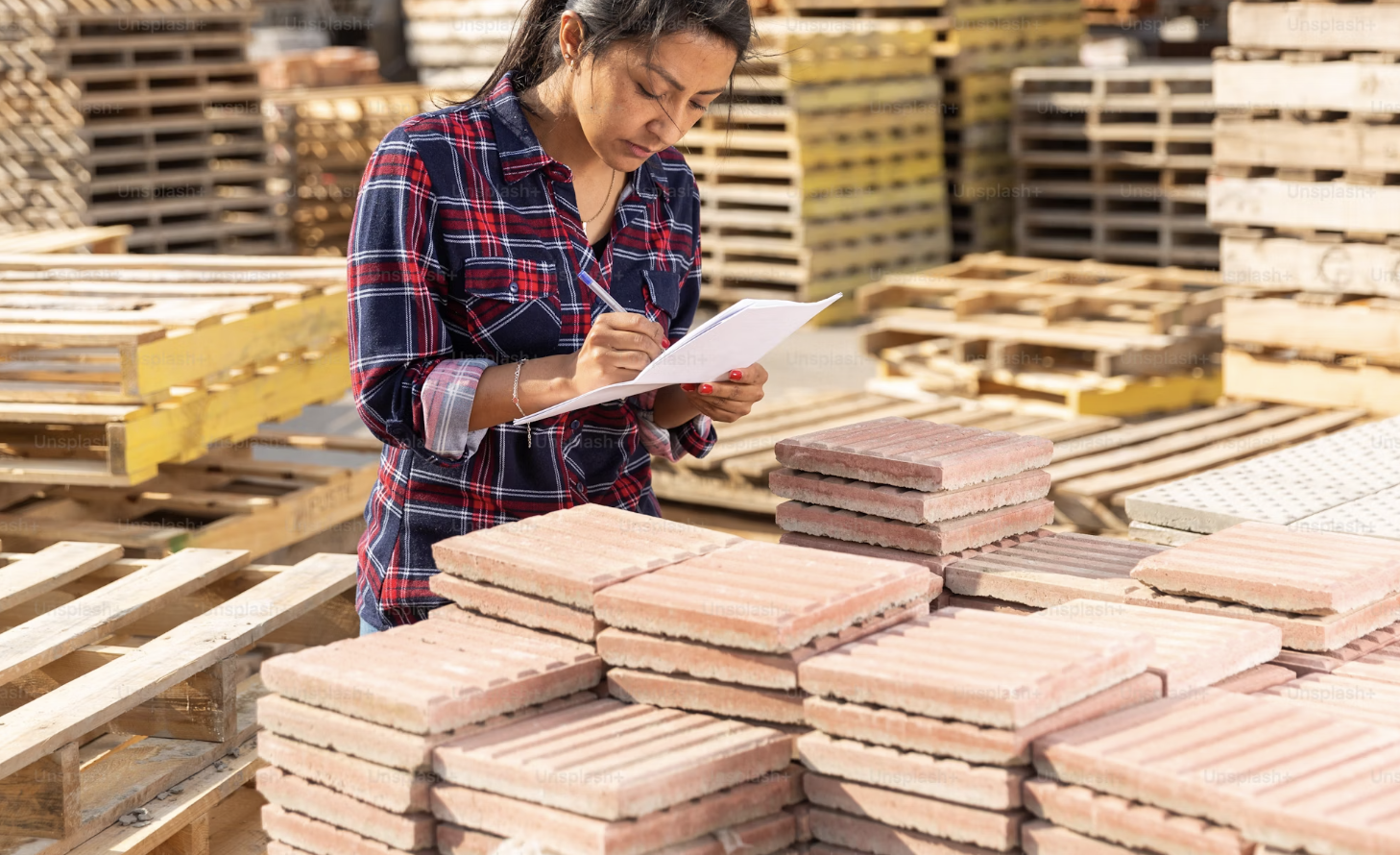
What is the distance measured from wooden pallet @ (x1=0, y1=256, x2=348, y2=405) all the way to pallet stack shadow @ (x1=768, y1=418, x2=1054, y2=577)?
7.45ft

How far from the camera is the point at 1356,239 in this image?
20.0 feet

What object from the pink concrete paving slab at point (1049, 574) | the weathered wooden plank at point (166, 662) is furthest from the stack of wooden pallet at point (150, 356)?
the pink concrete paving slab at point (1049, 574)

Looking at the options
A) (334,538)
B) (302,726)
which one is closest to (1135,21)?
(334,538)

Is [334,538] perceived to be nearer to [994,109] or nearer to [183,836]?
[183,836]

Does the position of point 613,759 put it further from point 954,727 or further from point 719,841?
point 954,727

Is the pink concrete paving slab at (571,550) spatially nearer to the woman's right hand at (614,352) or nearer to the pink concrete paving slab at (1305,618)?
the woman's right hand at (614,352)

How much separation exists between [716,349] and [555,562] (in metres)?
0.56

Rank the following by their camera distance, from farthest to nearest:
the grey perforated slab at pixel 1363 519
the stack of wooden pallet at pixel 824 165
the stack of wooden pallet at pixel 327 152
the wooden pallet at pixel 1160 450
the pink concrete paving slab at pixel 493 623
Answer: the stack of wooden pallet at pixel 327 152 < the stack of wooden pallet at pixel 824 165 < the wooden pallet at pixel 1160 450 < the grey perforated slab at pixel 1363 519 < the pink concrete paving slab at pixel 493 623

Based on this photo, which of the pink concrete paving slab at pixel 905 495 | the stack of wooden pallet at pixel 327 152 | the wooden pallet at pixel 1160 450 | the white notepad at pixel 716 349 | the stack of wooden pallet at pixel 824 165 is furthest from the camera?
the stack of wooden pallet at pixel 327 152

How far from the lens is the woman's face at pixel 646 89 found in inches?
112

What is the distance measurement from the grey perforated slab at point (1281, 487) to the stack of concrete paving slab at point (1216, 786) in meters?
1.39

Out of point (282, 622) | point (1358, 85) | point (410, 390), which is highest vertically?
point (1358, 85)

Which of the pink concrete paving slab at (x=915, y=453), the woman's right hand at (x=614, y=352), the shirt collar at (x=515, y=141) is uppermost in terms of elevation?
the shirt collar at (x=515, y=141)

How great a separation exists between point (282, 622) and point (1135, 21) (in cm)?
1364
